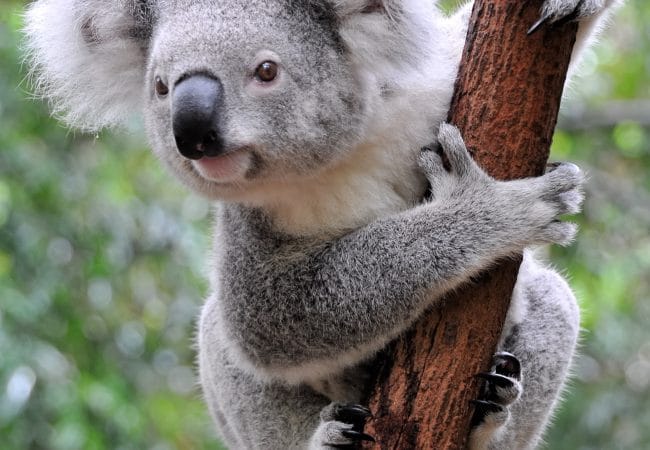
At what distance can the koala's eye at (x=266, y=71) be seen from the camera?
8.07ft

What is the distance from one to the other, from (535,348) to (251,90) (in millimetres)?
1300

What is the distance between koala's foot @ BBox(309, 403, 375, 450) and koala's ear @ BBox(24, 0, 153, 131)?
1262 millimetres

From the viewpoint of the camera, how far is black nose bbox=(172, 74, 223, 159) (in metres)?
2.33

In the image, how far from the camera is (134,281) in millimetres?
5609

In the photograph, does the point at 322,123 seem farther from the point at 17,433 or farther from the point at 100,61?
the point at 17,433

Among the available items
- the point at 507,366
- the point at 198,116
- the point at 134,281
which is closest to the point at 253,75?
the point at 198,116

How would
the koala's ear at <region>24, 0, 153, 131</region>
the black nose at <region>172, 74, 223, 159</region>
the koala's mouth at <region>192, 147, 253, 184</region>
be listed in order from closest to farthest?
the black nose at <region>172, 74, 223, 159</region> < the koala's mouth at <region>192, 147, 253, 184</region> < the koala's ear at <region>24, 0, 153, 131</region>

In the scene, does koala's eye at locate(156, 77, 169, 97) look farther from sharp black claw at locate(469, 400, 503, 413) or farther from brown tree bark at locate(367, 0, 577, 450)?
sharp black claw at locate(469, 400, 503, 413)

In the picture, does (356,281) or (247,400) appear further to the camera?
(247,400)

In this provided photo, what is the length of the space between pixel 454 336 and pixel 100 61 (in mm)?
1491

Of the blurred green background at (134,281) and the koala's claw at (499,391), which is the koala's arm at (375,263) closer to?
the koala's claw at (499,391)

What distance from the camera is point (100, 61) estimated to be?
300 cm

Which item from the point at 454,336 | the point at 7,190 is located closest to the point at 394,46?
the point at 454,336

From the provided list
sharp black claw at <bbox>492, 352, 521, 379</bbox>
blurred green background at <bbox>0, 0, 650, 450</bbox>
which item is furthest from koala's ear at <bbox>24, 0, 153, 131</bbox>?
sharp black claw at <bbox>492, 352, 521, 379</bbox>
